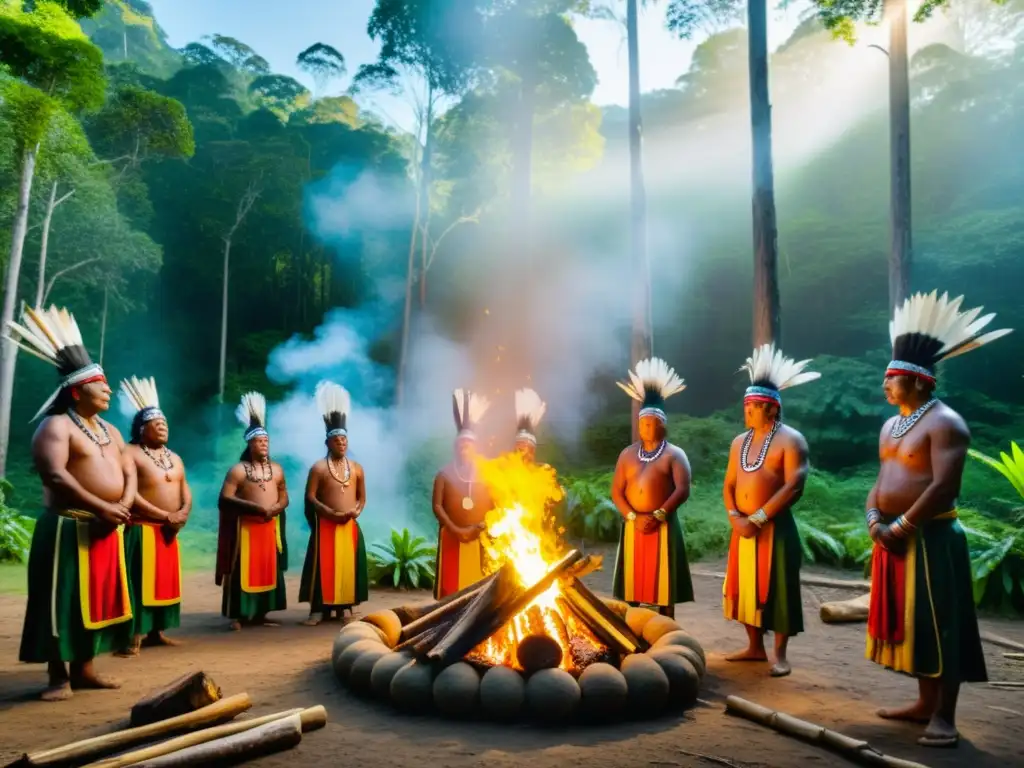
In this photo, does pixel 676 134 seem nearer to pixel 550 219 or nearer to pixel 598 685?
pixel 550 219

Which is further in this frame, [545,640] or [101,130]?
[101,130]

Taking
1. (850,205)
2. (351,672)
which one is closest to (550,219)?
(850,205)

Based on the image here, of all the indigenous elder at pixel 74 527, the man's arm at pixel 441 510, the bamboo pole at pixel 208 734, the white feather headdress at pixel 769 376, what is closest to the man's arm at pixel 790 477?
the white feather headdress at pixel 769 376

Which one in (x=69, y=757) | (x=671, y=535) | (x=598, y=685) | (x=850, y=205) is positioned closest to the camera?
(x=69, y=757)

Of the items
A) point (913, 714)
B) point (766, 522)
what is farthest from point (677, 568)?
point (913, 714)

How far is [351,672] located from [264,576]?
266 cm

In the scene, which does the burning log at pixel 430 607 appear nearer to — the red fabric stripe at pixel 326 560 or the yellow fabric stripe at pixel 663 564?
the red fabric stripe at pixel 326 560

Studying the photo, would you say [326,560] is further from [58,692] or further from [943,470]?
[943,470]

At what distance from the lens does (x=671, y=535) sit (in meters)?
6.24

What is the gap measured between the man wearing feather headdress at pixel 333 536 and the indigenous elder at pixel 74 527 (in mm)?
2121

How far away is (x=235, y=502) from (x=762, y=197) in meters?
8.32

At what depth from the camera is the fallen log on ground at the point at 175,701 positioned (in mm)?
4023

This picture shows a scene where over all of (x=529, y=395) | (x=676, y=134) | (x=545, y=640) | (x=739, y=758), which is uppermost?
(x=676, y=134)

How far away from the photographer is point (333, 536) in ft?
23.8
